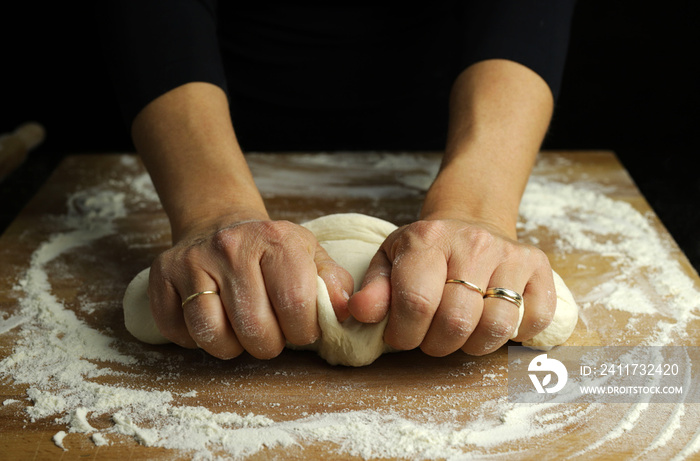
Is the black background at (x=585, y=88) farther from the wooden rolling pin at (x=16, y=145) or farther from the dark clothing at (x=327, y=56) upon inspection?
the dark clothing at (x=327, y=56)

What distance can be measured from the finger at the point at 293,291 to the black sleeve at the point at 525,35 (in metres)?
0.73

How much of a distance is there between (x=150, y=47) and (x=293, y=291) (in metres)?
0.70

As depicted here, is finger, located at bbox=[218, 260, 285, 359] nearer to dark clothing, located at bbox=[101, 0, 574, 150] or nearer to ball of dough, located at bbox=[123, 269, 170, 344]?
ball of dough, located at bbox=[123, 269, 170, 344]

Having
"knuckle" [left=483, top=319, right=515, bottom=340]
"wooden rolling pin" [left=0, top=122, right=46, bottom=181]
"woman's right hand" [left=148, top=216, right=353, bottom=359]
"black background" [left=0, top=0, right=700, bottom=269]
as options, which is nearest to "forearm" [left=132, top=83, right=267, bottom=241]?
"woman's right hand" [left=148, top=216, right=353, bottom=359]

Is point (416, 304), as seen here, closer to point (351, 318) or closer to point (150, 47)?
point (351, 318)

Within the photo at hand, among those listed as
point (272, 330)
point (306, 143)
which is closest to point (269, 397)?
point (272, 330)

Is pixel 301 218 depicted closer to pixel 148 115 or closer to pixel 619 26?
pixel 148 115

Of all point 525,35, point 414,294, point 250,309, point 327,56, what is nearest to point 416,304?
point 414,294

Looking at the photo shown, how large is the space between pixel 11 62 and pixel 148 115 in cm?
164

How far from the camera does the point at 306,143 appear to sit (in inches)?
80.2

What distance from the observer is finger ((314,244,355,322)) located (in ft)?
3.33

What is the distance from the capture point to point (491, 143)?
1327 mm

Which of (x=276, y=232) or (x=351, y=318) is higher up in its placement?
(x=276, y=232)

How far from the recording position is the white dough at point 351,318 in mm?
1009
